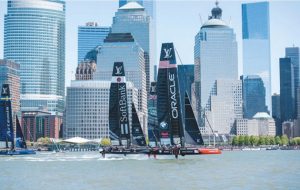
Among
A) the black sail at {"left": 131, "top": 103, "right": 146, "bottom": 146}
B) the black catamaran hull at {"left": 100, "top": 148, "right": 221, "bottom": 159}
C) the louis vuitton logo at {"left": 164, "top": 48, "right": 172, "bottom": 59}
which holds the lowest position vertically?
the black catamaran hull at {"left": 100, "top": 148, "right": 221, "bottom": 159}

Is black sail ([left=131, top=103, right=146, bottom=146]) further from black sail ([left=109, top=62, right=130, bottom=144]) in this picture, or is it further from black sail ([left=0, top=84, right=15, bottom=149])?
black sail ([left=0, top=84, right=15, bottom=149])

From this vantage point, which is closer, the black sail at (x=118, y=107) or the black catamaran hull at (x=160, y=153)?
the black catamaran hull at (x=160, y=153)

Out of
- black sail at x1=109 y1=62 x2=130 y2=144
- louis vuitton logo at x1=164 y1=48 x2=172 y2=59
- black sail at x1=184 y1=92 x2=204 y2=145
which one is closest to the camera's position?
louis vuitton logo at x1=164 y1=48 x2=172 y2=59

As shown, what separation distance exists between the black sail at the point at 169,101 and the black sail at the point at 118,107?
24.2 meters

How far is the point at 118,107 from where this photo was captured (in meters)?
152

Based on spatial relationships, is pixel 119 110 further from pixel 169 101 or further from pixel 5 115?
pixel 5 115

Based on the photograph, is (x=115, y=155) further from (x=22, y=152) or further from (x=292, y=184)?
(x=292, y=184)

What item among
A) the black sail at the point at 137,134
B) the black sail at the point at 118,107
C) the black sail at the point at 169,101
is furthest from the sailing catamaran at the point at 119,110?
the black sail at the point at 169,101

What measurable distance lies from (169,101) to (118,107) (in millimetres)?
27558

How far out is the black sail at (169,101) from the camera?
12694 centimetres

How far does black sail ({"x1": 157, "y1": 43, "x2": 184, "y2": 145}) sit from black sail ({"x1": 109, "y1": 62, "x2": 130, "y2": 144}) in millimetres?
24168

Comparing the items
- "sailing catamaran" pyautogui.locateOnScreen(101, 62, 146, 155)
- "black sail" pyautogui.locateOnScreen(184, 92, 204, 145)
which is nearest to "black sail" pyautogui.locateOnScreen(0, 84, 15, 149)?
"sailing catamaran" pyautogui.locateOnScreen(101, 62, 146, 155)

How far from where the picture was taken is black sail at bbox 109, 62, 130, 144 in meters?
152

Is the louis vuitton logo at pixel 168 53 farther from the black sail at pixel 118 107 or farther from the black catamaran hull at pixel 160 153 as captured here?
the black sail at pixel 118 107
